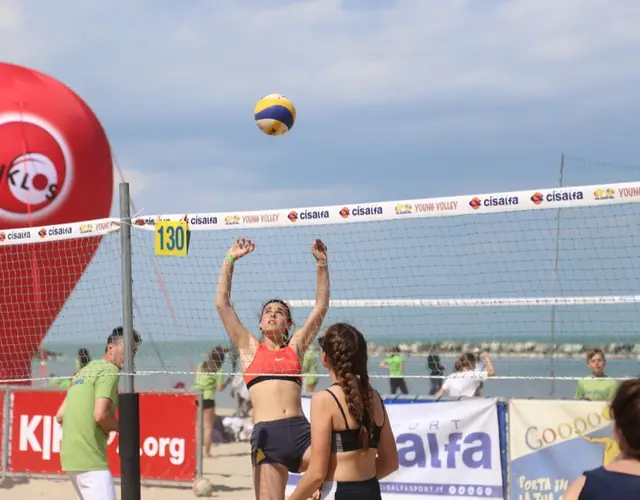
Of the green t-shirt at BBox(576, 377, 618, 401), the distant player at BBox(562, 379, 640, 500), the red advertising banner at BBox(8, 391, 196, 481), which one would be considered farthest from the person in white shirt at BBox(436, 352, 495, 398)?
the distant player at BBox(562, 379, 640, 500)

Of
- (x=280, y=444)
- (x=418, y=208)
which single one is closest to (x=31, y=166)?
(x=418, y=208)

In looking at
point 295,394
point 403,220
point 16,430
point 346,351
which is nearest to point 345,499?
point 346,351

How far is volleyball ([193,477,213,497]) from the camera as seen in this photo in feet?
32.8

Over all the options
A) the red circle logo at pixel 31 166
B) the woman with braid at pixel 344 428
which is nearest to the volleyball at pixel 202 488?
the red circle logo at pixel 31 166

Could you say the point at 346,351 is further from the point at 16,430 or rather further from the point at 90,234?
the point at 16,430

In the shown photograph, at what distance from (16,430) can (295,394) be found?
5920 mm

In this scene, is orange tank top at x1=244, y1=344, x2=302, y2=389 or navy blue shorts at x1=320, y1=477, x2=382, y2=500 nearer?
navy blue shorts at x1=320, y1=477, x2=382, y2=500

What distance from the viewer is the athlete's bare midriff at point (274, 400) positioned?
19.1 feet

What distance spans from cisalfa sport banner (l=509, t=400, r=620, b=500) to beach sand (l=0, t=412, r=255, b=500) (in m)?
3.40

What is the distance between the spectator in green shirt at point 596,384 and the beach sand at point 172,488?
11.8 ft

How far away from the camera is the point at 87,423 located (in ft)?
21.5

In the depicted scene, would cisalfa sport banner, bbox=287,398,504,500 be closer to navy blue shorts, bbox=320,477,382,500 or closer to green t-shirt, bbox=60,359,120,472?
green t-shirt, bbox=60,359,120,472

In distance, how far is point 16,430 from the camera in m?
10.8

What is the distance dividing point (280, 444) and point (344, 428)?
1.44 m
